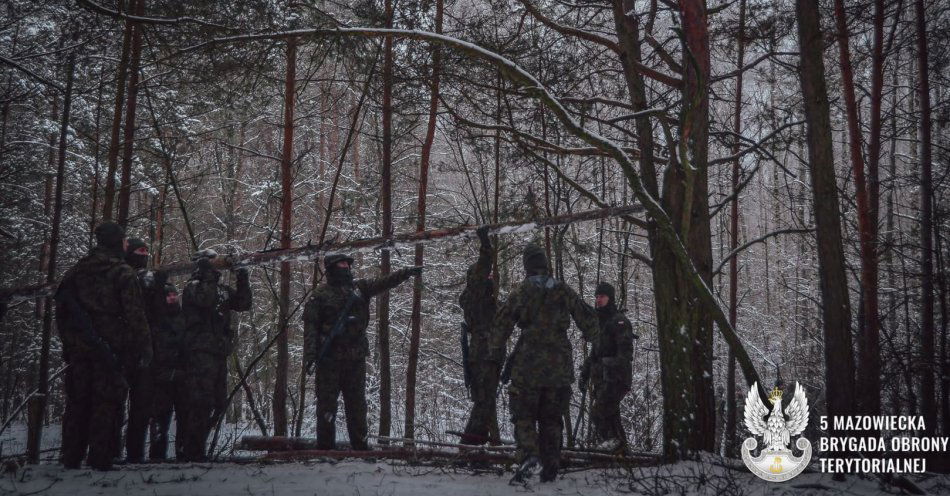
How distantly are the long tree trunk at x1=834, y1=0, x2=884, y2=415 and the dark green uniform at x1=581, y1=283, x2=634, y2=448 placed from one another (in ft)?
8.40

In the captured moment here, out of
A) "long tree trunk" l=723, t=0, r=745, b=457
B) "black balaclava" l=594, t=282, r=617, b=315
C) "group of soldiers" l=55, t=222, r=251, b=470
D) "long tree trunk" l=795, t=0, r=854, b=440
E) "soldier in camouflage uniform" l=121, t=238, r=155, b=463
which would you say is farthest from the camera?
"black balaclava" l=594, t=282, r=617, b=315

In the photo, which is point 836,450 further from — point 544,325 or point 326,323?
point 326,323

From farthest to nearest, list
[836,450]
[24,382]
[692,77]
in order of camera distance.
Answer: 1. [24,382]
2. [692,77]
3. [836,450]

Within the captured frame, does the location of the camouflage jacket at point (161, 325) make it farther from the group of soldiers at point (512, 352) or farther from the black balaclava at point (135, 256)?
the group of soldiers at point (512, 352)

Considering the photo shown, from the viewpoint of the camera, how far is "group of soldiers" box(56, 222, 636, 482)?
16.2 ft

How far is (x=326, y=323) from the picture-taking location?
20.3ft

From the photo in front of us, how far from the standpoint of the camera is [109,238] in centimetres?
523

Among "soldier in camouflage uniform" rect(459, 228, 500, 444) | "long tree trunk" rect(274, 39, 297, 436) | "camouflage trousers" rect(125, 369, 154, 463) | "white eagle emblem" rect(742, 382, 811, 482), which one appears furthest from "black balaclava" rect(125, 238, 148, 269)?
"white eagle emblem" rect(742, 382, 811, 482)

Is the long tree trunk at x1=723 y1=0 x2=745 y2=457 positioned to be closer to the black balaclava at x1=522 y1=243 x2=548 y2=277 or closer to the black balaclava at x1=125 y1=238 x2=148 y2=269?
the black balaclava at x1=522 y1=243 x2=548 y2=277

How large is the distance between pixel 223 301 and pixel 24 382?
13.3 meters

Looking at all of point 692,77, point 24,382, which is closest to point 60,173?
point 692,77

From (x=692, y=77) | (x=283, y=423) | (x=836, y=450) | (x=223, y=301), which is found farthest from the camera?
(x=283, y=423)

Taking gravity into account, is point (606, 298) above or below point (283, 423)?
above

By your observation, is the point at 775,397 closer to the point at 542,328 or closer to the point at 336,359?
the point at 542,328
